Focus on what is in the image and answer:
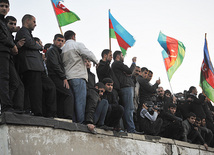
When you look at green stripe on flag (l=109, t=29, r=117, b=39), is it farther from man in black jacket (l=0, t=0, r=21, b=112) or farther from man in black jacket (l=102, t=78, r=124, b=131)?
man in black jacket (l=0, t=0, r=21, b=112)

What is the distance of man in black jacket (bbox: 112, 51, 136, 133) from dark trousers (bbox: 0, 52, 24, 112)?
3638 mm

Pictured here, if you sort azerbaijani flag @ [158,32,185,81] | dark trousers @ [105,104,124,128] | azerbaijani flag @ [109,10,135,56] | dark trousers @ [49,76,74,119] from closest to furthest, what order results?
dark trousers @ [49,76,74,119]
dark trousers @ [105,104,124,128]
azerbaijani flag @ [109,10,135,56]
azerbaijani flag @ [158,32,185,81]

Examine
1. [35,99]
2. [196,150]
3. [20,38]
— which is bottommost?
[196,150]

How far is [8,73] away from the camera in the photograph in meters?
6.40

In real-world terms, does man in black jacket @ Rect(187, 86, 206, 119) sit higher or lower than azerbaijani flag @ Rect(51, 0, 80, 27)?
lower

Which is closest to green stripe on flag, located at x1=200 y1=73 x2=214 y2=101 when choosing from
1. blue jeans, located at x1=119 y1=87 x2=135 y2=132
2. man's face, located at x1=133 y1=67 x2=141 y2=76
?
man's face, located at x1=133 y1=67 x2=141 y2=76

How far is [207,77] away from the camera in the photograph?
45.0 ft

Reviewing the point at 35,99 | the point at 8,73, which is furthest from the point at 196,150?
the point at 8,73

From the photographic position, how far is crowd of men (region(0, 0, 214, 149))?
6.60 meters

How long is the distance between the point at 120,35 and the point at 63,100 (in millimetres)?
3896

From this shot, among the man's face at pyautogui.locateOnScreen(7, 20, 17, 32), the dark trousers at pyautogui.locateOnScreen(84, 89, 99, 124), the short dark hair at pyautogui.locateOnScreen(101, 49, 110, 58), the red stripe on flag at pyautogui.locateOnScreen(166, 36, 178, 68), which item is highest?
the man's face at pyautogui.locateOnScreen(7, 20, 17, 32)

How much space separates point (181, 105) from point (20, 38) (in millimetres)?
7267

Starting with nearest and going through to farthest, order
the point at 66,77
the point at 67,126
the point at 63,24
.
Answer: the point at 67,126
the point at 66,77
the point at 63,24

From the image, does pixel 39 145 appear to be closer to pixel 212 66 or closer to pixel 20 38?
pixel 20 38
